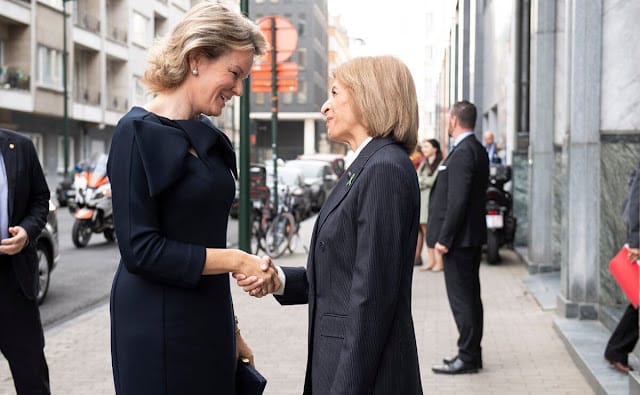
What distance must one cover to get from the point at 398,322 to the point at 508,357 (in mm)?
4711

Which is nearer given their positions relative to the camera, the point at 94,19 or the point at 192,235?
the point at 192,235

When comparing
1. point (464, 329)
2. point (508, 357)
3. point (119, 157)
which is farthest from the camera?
point (508, 357)

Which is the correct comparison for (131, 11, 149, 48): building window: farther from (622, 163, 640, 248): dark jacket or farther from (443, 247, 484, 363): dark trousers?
(622, 163, 640, 248): dark jacket

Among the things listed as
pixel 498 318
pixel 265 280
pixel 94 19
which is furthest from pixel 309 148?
pixel 265 280

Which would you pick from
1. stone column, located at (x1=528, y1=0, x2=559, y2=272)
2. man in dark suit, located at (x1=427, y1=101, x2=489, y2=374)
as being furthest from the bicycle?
man in dark suit, located at (x1=427, y1=101, x2=489, y2=374)

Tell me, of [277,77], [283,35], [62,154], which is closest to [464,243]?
[283,35]

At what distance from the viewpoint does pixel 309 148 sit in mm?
101125

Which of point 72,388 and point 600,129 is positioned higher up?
point 600,129

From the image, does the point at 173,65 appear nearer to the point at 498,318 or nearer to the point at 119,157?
the point at 119,157

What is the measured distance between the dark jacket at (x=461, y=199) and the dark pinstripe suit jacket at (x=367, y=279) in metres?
3.77

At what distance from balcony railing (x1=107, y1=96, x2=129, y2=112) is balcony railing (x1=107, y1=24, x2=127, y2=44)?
9.59 ft

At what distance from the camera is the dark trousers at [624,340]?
6.28 metres

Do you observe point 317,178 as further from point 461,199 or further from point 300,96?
point 300,96

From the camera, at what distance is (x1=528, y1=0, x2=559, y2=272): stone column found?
479 inches
